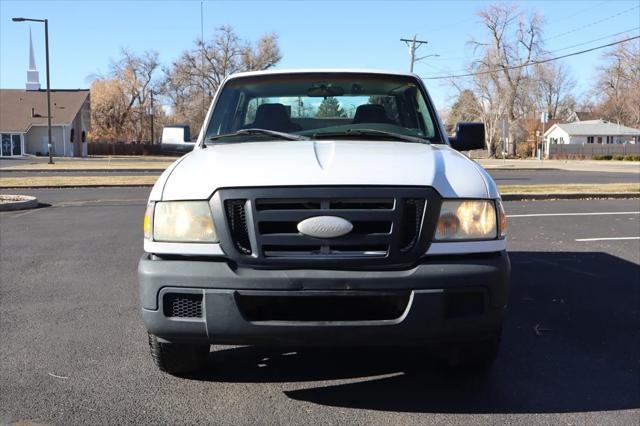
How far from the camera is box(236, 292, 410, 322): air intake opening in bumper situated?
2975mm

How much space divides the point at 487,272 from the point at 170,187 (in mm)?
1630

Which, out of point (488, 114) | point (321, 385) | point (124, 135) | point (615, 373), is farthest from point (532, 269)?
point (124, 135)

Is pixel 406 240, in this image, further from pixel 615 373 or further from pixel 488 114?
pixel 488 114

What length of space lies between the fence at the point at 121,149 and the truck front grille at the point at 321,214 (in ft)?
224

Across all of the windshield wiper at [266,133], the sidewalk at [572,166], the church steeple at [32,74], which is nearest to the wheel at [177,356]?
the windshield wiper at [266,133]

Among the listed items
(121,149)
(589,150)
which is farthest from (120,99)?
(589,150)

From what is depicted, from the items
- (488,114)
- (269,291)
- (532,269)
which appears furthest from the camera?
(488,114)

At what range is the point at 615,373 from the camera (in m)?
3.90

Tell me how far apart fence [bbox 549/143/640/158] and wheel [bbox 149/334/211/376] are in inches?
2685

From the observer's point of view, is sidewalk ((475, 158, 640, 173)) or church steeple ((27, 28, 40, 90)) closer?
sidewalk ((475, 158, 640, 173))

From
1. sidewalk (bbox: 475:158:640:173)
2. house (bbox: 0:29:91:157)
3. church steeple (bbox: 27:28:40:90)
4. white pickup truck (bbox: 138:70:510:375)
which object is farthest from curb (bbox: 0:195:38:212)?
church steeple (bbox: 27:28:40:90)

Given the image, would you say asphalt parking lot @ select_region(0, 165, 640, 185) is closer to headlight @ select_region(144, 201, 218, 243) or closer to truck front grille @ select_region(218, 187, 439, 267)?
truck front grille @ select_region(218, 187, 439, 267)

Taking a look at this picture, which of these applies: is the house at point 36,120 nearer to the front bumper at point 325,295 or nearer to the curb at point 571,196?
the curb at point 571,196

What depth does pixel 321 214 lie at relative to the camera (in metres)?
2.97
